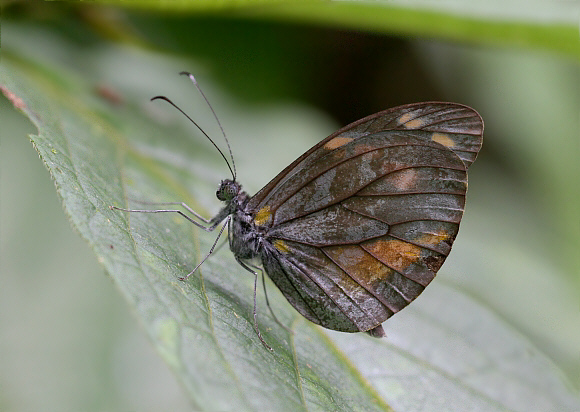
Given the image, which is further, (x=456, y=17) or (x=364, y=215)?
(x=456, y=17)

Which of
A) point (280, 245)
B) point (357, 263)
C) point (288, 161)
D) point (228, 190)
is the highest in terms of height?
point (288, 161)

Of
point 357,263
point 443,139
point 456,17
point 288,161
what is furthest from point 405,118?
point 288,161

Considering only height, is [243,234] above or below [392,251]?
above

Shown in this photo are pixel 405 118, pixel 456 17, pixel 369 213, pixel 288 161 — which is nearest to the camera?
pixel 405 118

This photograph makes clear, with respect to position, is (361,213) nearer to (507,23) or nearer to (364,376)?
(364,376)

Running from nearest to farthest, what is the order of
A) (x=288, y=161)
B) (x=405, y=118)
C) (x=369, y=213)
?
(x=405, y=118) < (x=369, y=213) < (x=288, y=161)

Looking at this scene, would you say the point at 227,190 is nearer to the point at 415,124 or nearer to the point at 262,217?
the point at 262,217

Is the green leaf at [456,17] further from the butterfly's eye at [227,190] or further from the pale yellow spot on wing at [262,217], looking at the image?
the pale yellow spot on wing at [262,217]
